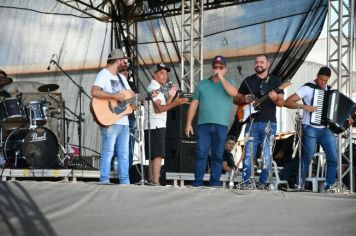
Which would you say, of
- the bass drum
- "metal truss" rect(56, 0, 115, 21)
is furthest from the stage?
"metal truss" rect(56, 0, 115, 21)

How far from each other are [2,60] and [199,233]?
7.26 meters

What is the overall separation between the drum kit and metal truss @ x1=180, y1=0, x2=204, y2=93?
2.19 metres

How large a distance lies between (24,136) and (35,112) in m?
0.40

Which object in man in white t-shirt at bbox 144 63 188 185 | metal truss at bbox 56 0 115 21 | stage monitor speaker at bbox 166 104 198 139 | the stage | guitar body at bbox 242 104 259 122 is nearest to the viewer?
the stage

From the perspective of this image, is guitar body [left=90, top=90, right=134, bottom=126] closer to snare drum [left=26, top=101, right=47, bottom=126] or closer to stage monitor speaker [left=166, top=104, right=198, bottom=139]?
stage monitor speaker [left=166, top=104, right=198, bottom=139]

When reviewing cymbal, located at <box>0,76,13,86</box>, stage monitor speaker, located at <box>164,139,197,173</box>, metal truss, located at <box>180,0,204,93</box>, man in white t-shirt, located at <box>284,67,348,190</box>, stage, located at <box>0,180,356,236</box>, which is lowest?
stage, located at <box>0,180,356,236</box>

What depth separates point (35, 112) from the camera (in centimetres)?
834

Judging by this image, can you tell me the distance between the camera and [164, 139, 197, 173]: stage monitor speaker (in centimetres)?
820

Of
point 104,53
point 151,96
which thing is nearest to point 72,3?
point 104,53

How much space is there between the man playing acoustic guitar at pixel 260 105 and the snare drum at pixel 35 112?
2.91m

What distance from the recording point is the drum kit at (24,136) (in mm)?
8047

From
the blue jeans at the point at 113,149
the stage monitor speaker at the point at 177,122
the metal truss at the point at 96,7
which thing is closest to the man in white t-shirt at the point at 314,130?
the stage monitor speaker at the point at 177,122

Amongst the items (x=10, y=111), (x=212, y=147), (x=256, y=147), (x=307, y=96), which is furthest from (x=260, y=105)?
(x=10, y=111)

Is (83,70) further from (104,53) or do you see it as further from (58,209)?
(58,209)
